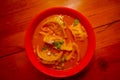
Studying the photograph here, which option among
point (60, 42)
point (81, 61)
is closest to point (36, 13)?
point (60, 42)

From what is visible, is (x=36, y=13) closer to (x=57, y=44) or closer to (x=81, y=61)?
(x=57, y=44)

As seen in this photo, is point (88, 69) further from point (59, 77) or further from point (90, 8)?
point (90, 8)

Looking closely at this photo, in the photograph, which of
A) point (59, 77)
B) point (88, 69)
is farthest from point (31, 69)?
point (88, 69)

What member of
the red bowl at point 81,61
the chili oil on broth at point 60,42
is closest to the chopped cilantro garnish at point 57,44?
the chili oil on broth at point 60,42

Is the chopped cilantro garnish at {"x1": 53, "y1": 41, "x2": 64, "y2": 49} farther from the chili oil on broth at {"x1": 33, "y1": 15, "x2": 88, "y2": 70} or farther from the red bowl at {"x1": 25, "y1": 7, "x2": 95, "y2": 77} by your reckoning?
the red bowl at {"x1": 25, "y1": 7, "x2": 95, "y2": 77}

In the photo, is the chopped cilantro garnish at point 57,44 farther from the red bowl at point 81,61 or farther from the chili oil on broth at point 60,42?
the red bowl at point 81,61

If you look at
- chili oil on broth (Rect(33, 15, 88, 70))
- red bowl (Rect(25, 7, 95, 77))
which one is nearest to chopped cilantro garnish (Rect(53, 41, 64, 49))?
chili oil on broth (Rect(33, 15, 88, 70))
